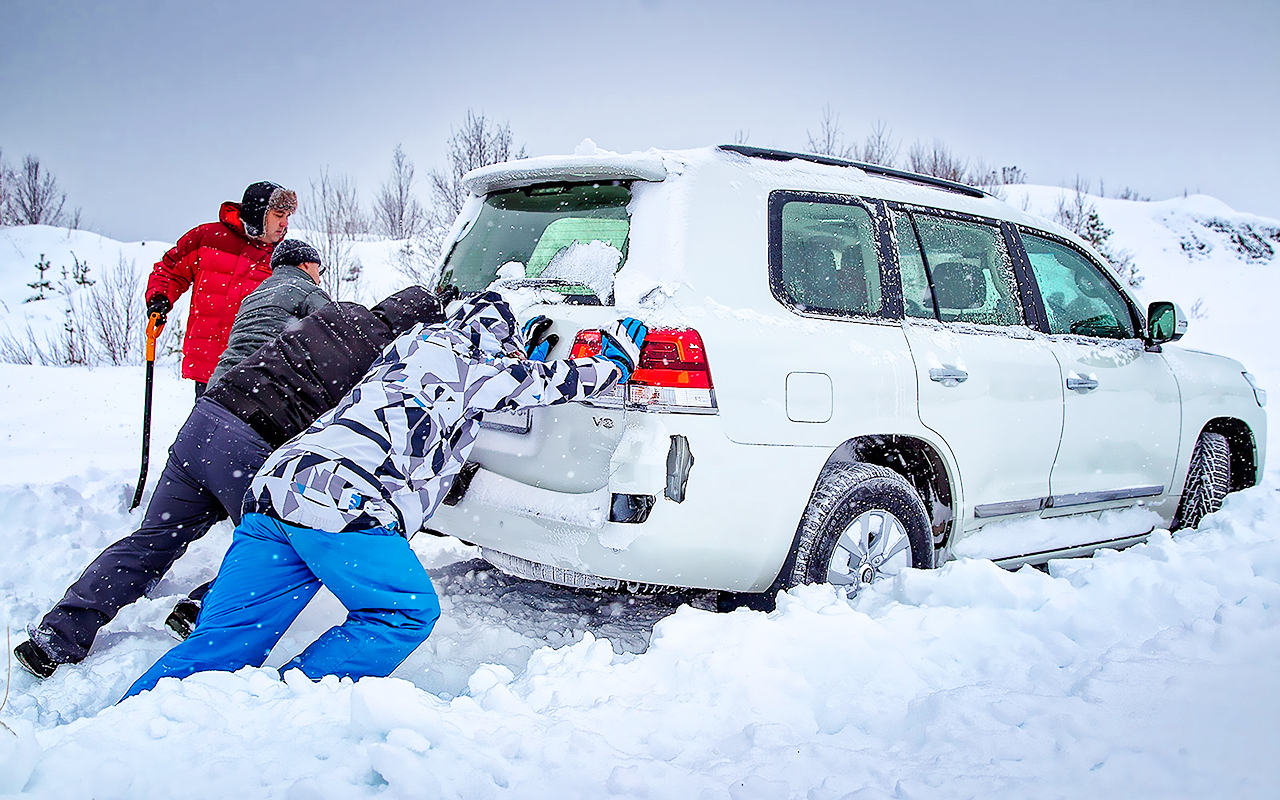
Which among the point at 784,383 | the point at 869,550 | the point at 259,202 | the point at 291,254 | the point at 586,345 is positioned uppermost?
the point at 259,202

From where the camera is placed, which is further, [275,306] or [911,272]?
[275,306]

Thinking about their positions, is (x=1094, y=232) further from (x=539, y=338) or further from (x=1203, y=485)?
(x=539, y=338)

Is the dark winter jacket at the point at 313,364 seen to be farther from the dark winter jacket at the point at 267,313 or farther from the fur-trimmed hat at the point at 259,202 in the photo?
the fur-trimmed hat at the point at 259,202

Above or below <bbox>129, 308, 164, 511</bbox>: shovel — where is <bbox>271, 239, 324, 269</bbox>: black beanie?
above

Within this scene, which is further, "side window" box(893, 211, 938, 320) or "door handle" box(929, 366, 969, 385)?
"side window" box(893, 211, 938, 320)

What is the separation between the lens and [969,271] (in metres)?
3.70

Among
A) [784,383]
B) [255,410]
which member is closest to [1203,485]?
[784,383]

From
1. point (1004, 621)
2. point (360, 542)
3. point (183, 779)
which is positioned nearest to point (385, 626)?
point (360, 542)

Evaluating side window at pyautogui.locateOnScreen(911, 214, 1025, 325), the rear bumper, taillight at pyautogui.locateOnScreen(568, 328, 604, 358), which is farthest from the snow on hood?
side window at pyautogui.locateOnScreen(911, 214, 1025, 325)

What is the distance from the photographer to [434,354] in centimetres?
240

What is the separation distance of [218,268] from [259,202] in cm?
43

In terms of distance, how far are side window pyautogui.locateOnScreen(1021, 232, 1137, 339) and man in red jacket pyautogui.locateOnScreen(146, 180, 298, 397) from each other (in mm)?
3846

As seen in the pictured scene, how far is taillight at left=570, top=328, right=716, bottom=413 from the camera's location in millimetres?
2635

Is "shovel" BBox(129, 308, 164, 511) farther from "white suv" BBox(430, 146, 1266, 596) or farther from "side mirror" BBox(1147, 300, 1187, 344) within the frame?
"side mirror" BBox(1147, 300, 1187, 344)
